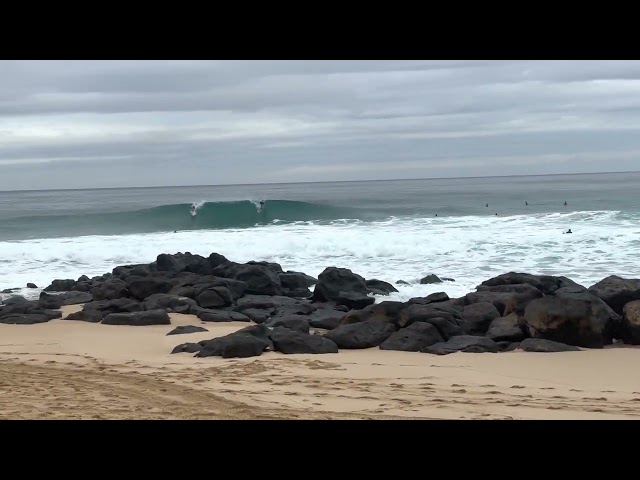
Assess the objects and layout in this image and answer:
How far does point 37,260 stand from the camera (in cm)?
2177

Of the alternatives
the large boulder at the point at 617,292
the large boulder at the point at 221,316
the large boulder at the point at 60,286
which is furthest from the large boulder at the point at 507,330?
the large boulder at the point at 60,286

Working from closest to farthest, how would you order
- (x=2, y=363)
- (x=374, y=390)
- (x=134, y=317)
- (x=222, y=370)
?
(x=374, y=390), (x=222, y=370), (x=2, y=363), (x=134, y=317)

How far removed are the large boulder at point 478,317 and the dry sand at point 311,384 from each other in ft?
4.47

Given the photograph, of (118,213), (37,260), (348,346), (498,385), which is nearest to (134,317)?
(348,346)

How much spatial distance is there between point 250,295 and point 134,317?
316 cm

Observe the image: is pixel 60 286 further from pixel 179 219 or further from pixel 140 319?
pixel 179 219

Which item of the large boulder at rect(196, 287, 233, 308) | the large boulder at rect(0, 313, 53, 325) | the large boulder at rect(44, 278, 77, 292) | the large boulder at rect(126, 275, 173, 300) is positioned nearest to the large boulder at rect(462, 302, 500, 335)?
the large boulder at rect(196, 287, 233, 308)

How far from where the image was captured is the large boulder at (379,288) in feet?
45.7

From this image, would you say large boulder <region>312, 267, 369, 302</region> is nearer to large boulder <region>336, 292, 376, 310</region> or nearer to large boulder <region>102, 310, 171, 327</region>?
large boulder <region>336, 292, 376, 310</region>

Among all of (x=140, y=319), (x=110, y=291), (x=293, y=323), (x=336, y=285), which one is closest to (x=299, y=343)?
(x=293, y=323)

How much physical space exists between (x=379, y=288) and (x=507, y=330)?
5.10 meters

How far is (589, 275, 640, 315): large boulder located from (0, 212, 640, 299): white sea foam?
289 centimetres
